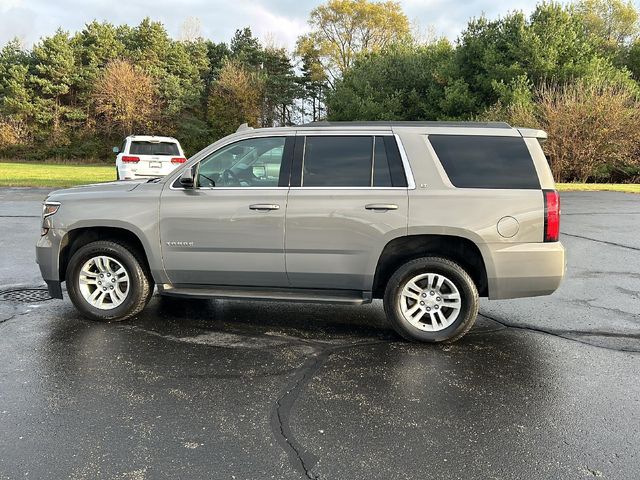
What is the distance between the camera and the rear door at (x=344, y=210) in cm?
477

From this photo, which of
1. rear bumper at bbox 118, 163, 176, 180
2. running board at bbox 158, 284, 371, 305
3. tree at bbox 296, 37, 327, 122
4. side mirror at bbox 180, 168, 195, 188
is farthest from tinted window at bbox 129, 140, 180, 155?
tree at bbox 296, 37, 327, 122

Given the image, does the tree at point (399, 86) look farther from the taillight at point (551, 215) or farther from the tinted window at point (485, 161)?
the taillight at point (551, 215)

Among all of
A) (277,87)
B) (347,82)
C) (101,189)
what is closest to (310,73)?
(277,87)

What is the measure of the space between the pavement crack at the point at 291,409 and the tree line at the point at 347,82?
27338 mm

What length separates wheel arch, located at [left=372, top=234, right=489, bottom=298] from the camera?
488cm

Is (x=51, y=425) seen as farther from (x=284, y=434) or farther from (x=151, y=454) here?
(x=284, y=434)

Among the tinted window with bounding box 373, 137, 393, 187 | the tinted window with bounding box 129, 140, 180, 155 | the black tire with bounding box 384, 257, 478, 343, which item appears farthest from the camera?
the tinted window with bounding box 129, 140, 180, 155

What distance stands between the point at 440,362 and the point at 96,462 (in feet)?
8.80

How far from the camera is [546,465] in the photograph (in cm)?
294

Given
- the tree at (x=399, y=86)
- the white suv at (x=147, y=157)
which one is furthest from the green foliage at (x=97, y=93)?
the white suv at (x=147, y=157)

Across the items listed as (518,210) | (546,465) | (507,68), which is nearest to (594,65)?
(507,68)

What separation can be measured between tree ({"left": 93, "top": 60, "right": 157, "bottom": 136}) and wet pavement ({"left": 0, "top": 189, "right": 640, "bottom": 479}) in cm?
5354

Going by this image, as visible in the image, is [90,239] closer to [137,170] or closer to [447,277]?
[447,277]

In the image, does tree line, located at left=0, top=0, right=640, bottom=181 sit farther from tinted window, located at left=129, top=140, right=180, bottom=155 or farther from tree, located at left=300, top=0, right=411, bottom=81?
tinted window, located at left=129, top=140, right=180, bottom=155
